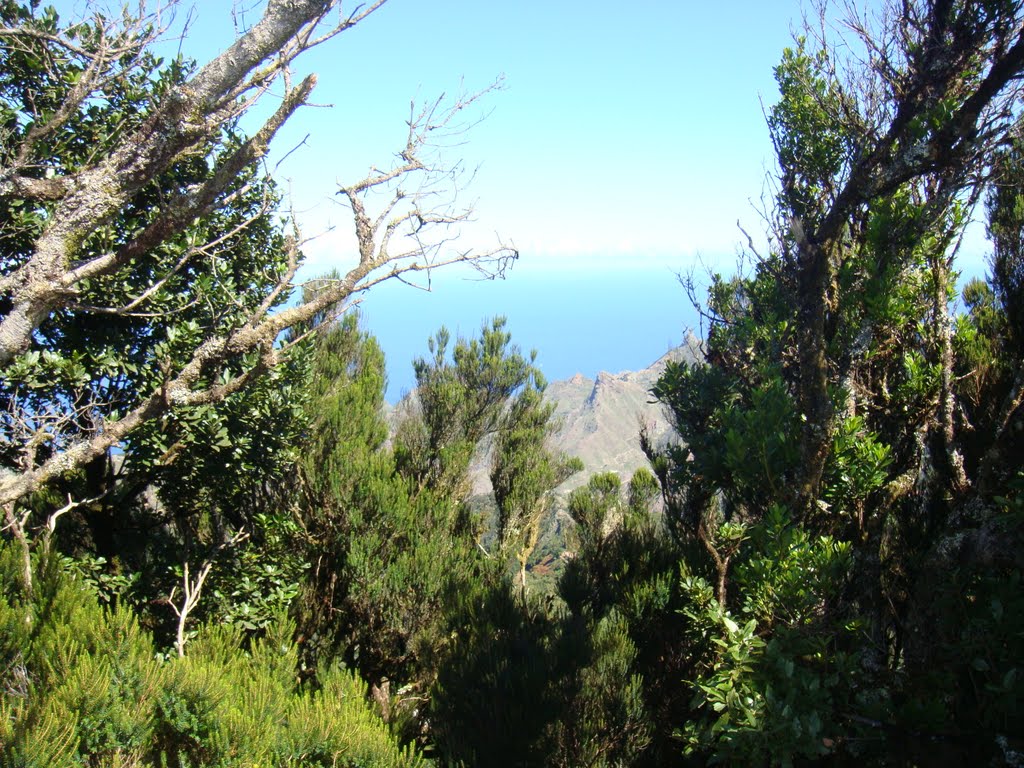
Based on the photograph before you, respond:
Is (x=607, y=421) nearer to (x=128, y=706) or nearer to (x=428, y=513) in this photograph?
(x=428, y=513)

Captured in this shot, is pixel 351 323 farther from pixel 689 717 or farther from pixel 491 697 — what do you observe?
pixel 689 717

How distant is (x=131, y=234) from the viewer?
5023 mm

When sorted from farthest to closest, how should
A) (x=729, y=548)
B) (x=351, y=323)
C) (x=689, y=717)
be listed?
1. (x=351, y=323)
2. (x=689, y=717)
3. (x=729, y=548)

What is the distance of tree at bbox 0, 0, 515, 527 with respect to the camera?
368 centimetres

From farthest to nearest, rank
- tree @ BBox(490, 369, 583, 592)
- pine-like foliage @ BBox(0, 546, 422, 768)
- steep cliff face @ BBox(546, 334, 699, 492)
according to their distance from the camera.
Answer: steep cliff face @ BBox(546, 334, 699, 492), tree @ BBox(490, 369, 583, 592), pine-like foliage @ BBox(0, 546, 422, 768)

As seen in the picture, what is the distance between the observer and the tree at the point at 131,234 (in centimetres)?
368

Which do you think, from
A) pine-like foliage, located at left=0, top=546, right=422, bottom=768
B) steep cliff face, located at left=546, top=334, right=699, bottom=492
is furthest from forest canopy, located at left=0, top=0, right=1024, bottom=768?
steep cliff face, located at left=546, top=334, right=699, bottom=492

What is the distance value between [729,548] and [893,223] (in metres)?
2.27

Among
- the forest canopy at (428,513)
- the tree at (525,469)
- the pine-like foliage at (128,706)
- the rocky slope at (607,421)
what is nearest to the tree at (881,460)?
the forest canopy at (428,513)

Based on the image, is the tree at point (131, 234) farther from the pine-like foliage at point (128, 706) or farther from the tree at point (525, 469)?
the tree at point (525, 469)

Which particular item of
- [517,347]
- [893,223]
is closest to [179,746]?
[893,223]

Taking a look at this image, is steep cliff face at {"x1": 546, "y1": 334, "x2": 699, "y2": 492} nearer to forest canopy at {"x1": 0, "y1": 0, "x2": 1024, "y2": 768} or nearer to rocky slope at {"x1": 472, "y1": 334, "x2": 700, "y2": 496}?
rocky slope at {"x1": 472, "y1": 334, "x2": 700, "y2": 496}

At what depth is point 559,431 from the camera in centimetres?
1178

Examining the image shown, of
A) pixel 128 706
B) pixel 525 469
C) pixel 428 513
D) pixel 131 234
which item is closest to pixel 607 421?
pixel 525 469
